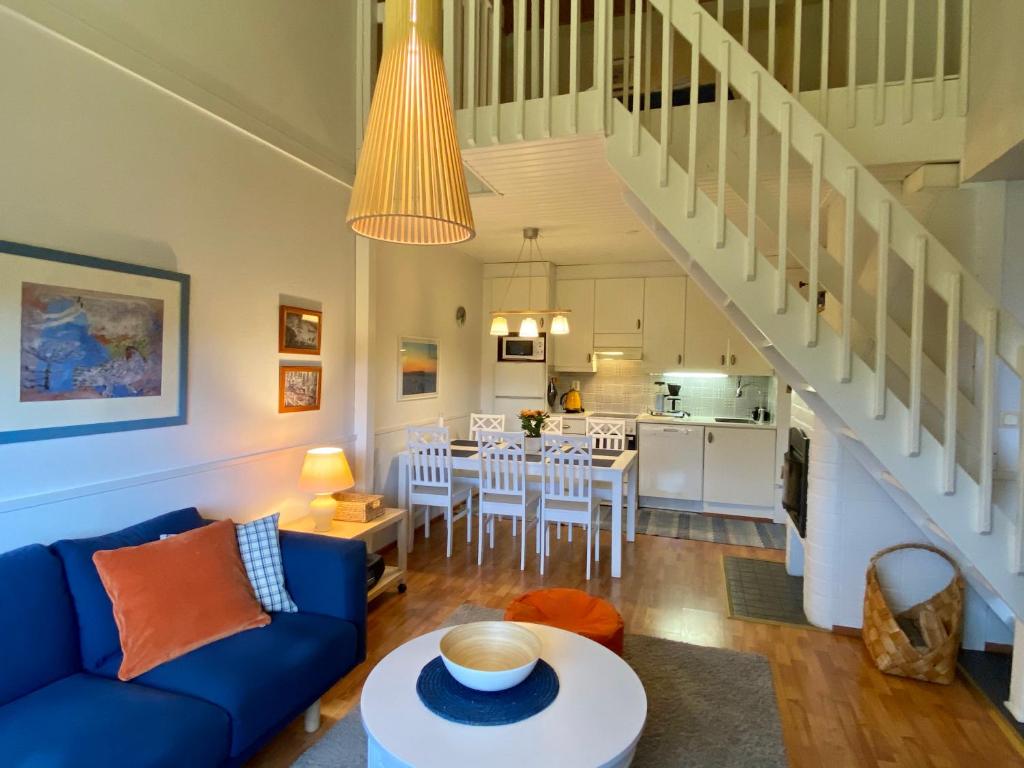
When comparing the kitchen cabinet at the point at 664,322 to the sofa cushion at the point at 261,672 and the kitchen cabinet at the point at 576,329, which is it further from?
the sofa cushion at the point at 261,672

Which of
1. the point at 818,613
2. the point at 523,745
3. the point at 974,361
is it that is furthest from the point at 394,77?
the point at 818,613

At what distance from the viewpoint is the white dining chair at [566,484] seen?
383cm

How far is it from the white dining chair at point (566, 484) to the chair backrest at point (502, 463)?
17cm

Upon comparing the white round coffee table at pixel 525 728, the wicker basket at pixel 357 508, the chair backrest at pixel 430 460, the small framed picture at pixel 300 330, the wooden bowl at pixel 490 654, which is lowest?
the white round coffee table at pixel 525 728

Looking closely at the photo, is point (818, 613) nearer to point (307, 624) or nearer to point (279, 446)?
point (307, 624)

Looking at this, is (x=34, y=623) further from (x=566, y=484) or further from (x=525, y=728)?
(x=566, y=484)

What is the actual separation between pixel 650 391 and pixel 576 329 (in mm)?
1079

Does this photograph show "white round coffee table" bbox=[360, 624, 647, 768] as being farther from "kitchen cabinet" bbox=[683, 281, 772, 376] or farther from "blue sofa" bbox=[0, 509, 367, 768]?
"kitchen cabinet" bbox=[683, 281, 772, 376]

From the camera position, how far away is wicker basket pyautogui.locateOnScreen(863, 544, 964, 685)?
8.60 feet

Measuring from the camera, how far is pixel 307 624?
2.18 metres

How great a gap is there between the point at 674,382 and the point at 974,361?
3441 mm

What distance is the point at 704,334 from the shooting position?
19.1ft

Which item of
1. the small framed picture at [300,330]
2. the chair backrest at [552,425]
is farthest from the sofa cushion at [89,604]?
the chair backrest at [552,425]

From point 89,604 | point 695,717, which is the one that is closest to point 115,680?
point 89,604
